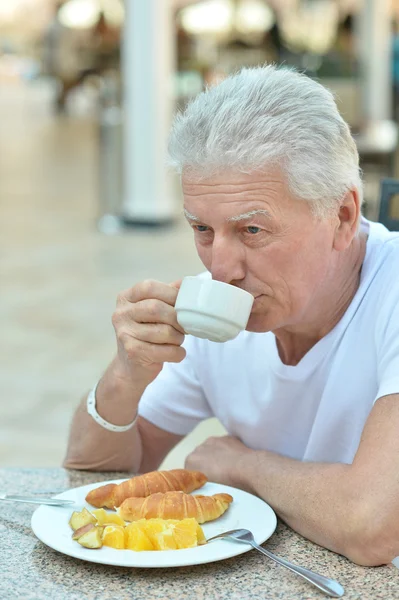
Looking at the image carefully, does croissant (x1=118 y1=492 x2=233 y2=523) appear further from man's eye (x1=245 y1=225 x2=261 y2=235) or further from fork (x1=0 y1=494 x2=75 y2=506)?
man's eye (x1=245 y1=225 x2=261 y2=235)

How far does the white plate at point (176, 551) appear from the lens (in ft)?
3.88

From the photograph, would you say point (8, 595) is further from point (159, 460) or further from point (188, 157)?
point (159, 460)

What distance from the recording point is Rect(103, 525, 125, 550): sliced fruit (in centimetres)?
123

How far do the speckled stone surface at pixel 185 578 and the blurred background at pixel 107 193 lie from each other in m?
0.68

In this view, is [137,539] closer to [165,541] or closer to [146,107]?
[165,541]

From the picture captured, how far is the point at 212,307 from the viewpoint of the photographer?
1.28 metres

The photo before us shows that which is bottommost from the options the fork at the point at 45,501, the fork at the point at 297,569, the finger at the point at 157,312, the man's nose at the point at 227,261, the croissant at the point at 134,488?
the fork at the point at 45,501

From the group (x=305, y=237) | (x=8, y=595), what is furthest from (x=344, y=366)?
(x=8, y=595)

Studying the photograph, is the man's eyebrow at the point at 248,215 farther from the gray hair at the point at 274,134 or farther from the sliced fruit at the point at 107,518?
the sliced fruit at the point at 107,518

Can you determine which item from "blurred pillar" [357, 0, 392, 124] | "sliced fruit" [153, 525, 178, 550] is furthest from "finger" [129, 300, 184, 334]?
"blurred pillar" [357, 0, 392, 124]

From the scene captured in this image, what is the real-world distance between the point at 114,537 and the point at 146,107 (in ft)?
24.6

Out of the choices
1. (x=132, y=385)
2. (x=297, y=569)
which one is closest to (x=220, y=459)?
(x=132, y=385)

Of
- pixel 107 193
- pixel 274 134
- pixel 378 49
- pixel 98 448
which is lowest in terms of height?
pixel 107 193

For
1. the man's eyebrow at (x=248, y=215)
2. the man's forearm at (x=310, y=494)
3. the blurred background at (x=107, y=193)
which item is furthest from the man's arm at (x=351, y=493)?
the blurred background at (x=107, y=193)
